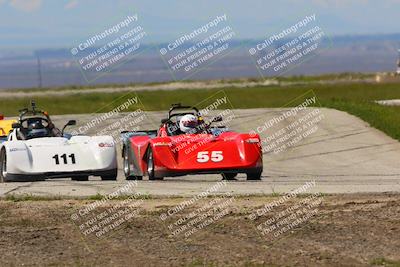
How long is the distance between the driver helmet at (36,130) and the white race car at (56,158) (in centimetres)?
72

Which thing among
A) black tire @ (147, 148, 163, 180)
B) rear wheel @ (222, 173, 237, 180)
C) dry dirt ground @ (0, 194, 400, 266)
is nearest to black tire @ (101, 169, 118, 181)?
black tire @ (147, 148, 163, 180)

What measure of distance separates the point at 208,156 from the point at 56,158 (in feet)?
9.67

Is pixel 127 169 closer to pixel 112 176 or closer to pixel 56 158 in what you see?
pixel 112 176

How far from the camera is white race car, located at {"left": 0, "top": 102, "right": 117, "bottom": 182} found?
21516 mm

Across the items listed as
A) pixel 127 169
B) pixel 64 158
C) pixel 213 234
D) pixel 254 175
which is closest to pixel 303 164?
pixel 127 169

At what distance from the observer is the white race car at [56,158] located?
21.5 m

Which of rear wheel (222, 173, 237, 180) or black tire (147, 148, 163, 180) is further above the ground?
black tire (147, 148, 163, 180)

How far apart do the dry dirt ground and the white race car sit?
574cm

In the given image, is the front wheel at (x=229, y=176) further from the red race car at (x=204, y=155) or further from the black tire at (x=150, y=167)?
the black tire at (x=150, y=167)

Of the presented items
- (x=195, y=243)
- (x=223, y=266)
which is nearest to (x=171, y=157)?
(x=195, y=243)

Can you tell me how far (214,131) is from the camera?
22.4 m

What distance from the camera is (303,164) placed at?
27.8 meters

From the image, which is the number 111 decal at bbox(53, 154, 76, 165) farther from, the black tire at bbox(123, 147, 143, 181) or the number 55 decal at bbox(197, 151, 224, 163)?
the number 55 decal at bbox(197, 151, 224, 163)

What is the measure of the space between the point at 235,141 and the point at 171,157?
4.09 feet
